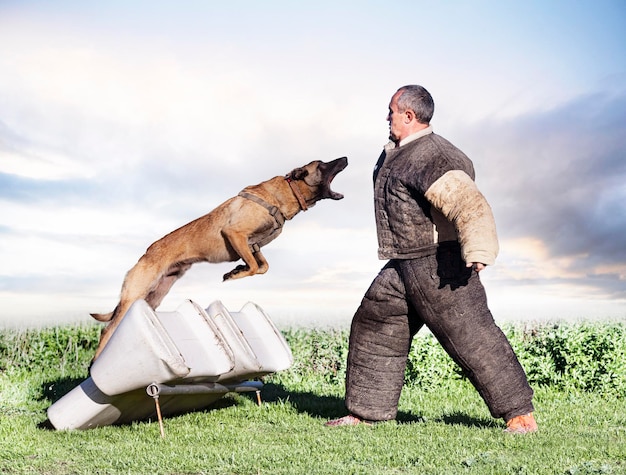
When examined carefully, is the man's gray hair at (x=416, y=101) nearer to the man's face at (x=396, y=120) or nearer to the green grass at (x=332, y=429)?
the man's face at (x=396, y=120)

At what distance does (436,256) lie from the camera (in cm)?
512

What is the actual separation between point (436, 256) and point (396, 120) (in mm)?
1008

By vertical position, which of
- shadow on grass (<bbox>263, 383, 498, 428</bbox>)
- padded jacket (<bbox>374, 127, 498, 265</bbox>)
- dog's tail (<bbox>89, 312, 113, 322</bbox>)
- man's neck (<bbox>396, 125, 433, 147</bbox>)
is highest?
man's neck (<bbox>396, 125, 433, 147</bbox>)

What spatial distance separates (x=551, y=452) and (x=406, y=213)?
5.85 ft

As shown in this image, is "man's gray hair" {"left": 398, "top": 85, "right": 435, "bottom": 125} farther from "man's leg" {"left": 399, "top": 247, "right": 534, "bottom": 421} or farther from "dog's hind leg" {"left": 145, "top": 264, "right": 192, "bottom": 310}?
"dog's hind leg" {"left": 145, "top": 264, "right": 192, "bottom": 310}

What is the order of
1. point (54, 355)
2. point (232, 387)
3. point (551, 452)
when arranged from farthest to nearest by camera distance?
1. point (54, 355)
2. point (232, 387)
3. point (551, 452)

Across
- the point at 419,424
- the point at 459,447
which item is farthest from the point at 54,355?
the point at 459,447

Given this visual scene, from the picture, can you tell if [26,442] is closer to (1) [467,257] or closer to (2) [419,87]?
(1) [467,257]

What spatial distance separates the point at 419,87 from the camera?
5301mm

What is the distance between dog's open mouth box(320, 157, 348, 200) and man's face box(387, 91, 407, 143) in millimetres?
2136

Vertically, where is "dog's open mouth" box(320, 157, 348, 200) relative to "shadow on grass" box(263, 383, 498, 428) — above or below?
above

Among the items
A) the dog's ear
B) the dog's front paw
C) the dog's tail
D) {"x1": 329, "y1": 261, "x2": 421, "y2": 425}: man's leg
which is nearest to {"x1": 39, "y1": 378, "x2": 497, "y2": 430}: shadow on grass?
{"x1": 329, "y1": 261, "x2": 421, "y2": 425}: man's leg

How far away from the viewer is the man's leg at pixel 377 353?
17.9 ft

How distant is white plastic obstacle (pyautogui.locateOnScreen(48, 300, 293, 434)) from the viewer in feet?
17.0
